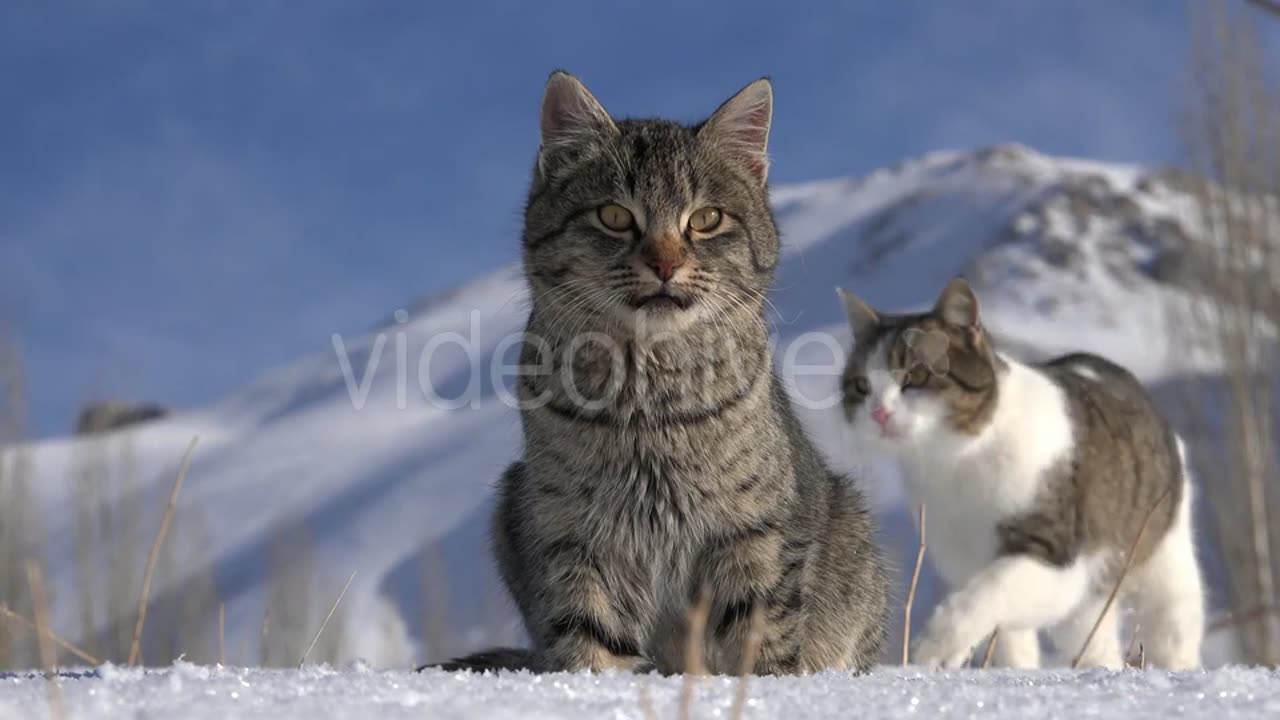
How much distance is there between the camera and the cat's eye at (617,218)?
106 inches

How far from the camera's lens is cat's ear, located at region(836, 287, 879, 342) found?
4773 mm

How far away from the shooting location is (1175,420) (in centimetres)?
1365

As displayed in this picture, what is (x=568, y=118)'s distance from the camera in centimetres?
295

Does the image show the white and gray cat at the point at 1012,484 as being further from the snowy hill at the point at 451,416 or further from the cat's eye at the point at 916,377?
the snowy hill at the point at 451,416

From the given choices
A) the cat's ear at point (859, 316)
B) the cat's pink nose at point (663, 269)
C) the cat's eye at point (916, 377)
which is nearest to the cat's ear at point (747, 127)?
the cat's pink nose at point (663, 269)

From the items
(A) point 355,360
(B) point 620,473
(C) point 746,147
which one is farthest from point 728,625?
(A) point 355,360

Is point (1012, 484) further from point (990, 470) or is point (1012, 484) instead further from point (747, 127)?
point (747, 127)

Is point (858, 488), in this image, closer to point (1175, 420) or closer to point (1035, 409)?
point (1035, 409)

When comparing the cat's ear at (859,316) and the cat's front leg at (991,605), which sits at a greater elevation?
the cat's ear at (859,316)

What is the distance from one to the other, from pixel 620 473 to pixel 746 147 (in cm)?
95

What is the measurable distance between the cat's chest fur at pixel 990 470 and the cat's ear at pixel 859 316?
51 centimetres

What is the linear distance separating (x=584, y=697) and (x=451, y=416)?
100 ft

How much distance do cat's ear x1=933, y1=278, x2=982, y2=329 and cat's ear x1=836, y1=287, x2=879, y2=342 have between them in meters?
0.28

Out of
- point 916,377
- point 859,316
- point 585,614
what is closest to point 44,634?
point 585,614
